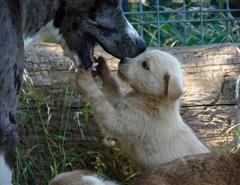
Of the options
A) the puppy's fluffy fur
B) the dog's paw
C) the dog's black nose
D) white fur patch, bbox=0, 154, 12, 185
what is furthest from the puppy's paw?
white fur patch, bbox=0, 154, 12, 185

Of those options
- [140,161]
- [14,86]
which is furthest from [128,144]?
[14,86]

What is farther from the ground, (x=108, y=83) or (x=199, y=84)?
(x=108, y=83)

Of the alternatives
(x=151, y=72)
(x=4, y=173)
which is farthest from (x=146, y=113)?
(x=4, y=173)

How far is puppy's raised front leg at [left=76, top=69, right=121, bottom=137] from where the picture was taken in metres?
5.68

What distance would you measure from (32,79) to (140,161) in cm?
96

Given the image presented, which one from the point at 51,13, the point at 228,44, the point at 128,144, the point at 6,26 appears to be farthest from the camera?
the point at 228,44

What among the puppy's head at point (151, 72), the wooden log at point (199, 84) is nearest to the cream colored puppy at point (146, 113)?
the puppy's head at point (151, 72)

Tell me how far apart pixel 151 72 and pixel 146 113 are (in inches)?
9.5

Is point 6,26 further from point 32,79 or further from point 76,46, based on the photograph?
point 32,79

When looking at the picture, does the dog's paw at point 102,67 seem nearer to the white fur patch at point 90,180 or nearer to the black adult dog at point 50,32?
the black adult dog at point 50,32

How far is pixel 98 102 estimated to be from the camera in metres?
5.69

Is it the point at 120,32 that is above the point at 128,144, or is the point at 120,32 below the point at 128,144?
above

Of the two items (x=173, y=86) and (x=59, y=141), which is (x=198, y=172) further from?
(x=59, y=141)

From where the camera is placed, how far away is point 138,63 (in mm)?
5660
